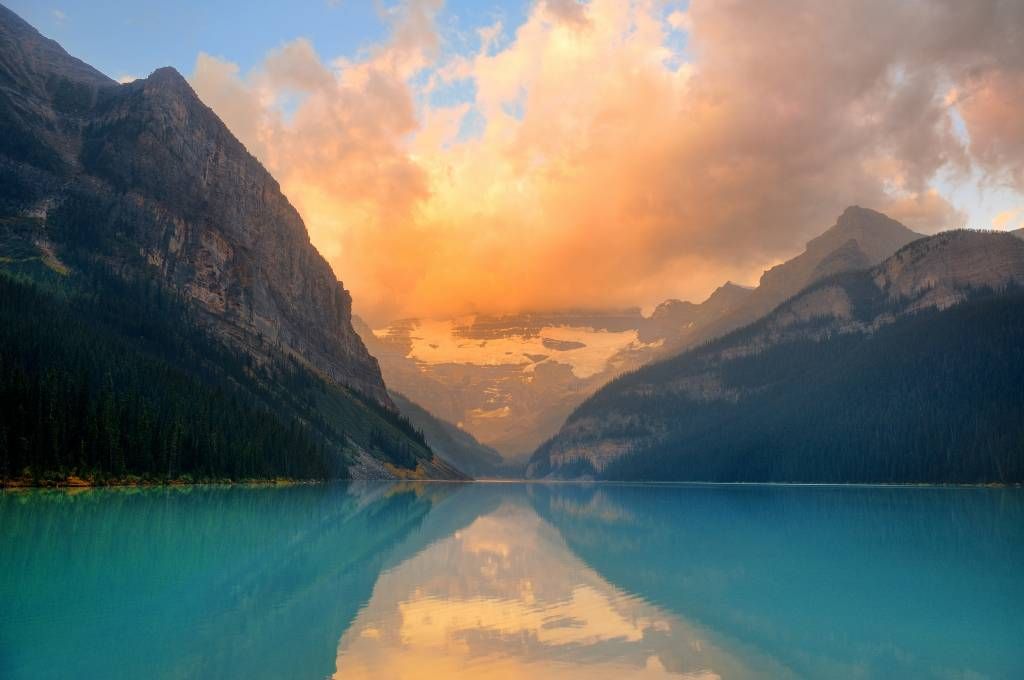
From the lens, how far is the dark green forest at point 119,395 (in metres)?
88.2

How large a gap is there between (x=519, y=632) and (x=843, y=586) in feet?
52.6

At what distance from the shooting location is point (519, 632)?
24.8 meters

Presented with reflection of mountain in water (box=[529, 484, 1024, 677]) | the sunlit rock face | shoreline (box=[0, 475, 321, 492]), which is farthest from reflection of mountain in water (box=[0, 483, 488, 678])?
shoreline (box=[0, 475, 321, 492])

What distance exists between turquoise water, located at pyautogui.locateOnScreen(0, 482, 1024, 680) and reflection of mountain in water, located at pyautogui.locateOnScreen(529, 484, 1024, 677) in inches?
5.2

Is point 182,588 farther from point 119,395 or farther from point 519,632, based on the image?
point 119,395

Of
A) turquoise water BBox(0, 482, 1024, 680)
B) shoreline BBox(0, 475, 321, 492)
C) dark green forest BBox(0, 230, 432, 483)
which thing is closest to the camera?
turquoise water BBox(0, 482, 1024, 680)

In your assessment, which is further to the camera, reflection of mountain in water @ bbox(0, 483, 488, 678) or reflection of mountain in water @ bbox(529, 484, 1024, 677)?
reflection of mountain in water @ bbox(529, 484, 1024, 677)

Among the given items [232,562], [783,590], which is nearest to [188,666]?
[232,562]

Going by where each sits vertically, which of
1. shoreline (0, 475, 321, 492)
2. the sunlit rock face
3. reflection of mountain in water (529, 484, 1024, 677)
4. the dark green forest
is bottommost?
reflection of mountain in water (529, 484, 1024, 677)

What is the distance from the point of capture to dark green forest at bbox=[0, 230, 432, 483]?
8825cm

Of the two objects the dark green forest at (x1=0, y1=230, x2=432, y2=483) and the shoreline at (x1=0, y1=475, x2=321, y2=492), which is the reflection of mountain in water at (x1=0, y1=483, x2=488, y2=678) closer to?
the shoreline at (x1=0, y1=475, x2=321, y2=492)

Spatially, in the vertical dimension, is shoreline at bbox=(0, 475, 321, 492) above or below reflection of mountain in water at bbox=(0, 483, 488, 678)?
above

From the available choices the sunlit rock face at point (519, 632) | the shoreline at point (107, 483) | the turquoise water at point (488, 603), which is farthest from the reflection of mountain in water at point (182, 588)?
the shoreline at point (107, 483)

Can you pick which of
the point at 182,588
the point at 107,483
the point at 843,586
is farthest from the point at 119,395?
the point at 843,586
